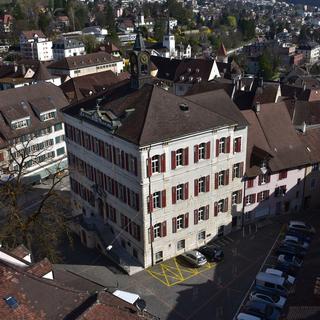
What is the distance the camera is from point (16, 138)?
6091 cm

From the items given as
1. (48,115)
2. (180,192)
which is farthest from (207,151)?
(48,115)

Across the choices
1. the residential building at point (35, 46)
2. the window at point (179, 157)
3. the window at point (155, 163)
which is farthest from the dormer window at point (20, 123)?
the residential building at point (35, 46)

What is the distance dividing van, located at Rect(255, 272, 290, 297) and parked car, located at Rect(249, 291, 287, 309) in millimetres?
721

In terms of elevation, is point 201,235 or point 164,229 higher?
point 164,229

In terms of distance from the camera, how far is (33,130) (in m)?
62.8

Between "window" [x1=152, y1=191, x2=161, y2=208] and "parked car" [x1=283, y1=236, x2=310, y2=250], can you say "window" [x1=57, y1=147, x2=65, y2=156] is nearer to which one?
"window" [x1=152, y1=191, x2=161, y2=208]

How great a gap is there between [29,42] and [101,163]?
12799cm

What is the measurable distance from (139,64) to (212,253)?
1908cm

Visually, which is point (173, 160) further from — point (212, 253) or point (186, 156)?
point (212, 253)

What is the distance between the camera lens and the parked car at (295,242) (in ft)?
148

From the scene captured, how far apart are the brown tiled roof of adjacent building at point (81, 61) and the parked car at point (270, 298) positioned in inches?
3389

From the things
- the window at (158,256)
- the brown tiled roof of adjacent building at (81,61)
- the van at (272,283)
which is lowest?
the window at (158,256)

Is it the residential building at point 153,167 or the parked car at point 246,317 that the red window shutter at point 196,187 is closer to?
the residential building at point 153,167

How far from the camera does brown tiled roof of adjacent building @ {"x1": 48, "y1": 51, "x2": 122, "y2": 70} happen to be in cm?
11388
